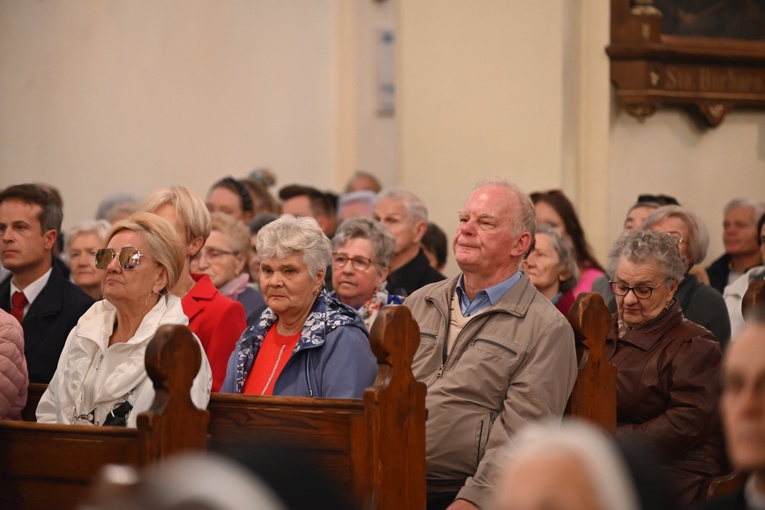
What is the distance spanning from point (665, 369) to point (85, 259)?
10.9 ft

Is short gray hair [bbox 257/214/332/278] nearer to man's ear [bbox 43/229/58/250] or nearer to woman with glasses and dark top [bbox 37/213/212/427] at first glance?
woman with glasses and dark top [bbox 37/213/212/427]

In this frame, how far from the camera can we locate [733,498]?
6.56 feet

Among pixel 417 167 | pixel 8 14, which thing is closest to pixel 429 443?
pixel 417 167

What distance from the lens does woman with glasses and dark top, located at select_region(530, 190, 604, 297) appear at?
6465 millimetres

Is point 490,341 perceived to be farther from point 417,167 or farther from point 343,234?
point 417,167

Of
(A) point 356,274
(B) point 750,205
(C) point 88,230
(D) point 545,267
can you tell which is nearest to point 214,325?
(A) point 356,274

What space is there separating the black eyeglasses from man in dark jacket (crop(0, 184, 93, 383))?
93cm

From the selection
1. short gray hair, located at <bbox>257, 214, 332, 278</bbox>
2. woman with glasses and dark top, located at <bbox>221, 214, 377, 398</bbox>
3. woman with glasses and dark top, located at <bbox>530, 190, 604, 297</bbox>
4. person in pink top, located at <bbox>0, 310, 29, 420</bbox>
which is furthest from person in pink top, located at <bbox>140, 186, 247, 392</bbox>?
woman with glasses and dark top, located at <bbox>530, 190, 604, 297</bbox>

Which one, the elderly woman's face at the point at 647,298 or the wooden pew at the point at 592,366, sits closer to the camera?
the wooden pew at the point at 592,366

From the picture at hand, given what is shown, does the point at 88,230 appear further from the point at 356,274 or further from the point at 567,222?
the point at 567,222

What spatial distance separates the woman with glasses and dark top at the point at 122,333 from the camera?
3828 millimetres

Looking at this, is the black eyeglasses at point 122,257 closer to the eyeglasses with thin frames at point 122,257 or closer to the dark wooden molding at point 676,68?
the eyeglasses with thin frames at point 122,257

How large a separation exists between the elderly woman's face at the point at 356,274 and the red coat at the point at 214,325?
2.92 feet

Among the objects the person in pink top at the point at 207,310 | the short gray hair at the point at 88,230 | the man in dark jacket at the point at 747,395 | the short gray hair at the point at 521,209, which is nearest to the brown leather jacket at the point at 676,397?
the short gray hair at the point at 521,209
